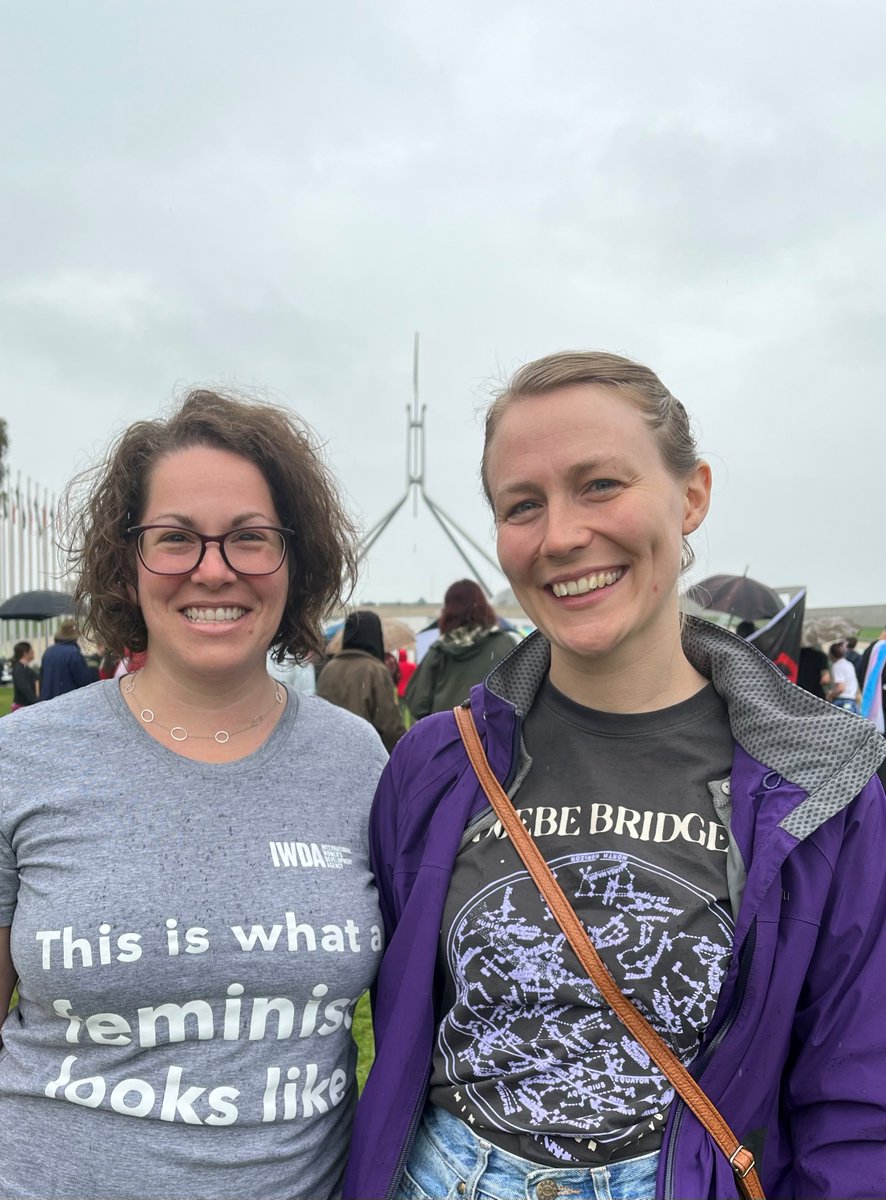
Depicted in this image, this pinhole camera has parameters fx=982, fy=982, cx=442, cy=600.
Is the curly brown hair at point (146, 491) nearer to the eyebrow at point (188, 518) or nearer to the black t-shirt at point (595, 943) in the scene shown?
the eyebrow at point (188, 518)

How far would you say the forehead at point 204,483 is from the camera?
2.12 meters

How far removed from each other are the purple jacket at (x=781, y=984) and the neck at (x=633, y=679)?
113mm

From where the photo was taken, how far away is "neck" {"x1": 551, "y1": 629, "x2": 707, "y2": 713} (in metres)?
1.94

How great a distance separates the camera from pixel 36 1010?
6.17 ft

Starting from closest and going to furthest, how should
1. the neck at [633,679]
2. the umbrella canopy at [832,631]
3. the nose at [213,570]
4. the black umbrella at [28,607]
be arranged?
1. the neck at [633,679]
2. the nose at [213,570]
3. the umbrella canopy at [832,631]
4. the black umbrella at [28,607]

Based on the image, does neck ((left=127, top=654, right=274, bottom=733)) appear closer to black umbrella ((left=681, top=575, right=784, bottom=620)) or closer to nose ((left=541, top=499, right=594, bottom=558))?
nose ((left=541, top=499, right=594, bottom=558))

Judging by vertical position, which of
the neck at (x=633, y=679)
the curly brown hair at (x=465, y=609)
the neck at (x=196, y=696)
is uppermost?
Result: the neck at (x=633, y=679)

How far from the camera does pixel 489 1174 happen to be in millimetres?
1754

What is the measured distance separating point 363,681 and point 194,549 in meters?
4.65

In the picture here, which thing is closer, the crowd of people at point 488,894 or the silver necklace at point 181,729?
the crowd of people at point 488,894

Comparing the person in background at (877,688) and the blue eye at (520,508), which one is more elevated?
the blue eye at (520,508)

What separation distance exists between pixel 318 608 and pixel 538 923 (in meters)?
1.06

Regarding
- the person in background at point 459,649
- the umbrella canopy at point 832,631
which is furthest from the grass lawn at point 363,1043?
the umbrella canopy at point 832,631

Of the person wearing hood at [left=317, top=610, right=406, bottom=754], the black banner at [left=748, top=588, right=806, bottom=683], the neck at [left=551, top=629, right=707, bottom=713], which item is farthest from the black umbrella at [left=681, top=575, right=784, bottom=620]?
the neck at [left=551, top=629, right=707, bottom=713]
